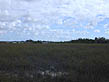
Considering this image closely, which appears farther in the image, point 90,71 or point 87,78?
point 90,71

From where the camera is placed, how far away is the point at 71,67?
10750 mm

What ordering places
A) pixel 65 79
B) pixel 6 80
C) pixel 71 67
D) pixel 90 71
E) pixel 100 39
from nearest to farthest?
pixel 6 80 → pixel 65 79 → pixel 90 71 → pixel 71 67 → pixel 100 39

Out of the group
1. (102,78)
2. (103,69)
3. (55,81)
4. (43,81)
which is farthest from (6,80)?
(103,69)

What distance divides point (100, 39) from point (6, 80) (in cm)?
6789

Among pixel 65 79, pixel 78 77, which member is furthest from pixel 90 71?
pixel 65 79

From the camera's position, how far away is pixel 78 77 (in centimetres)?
803

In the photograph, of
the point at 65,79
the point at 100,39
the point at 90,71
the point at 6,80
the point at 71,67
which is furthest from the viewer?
the point at 100,39

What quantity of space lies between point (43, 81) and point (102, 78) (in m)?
2.69

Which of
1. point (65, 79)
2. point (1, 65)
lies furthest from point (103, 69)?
point (1, 65)

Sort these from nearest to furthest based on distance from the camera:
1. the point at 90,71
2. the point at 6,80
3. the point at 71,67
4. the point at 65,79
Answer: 1. the point at 6,80
2. the point at 65,79
3. the point at 90,71
4. the point at 71,67

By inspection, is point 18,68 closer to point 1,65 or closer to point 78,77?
point 1,65

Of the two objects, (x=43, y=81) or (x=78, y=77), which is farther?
(x=78, y=77)

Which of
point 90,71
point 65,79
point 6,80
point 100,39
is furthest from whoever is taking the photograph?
point 100,39

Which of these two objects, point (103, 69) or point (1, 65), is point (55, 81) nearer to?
point (103, 69)
